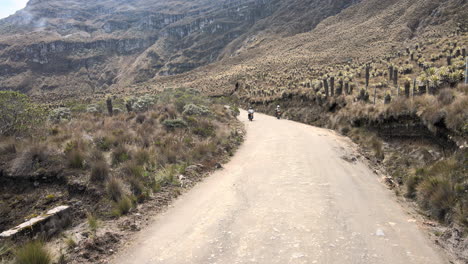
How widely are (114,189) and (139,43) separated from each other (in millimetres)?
181288

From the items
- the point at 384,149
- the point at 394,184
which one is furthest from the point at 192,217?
the point at 384,149

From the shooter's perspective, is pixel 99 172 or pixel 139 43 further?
pixel 139 43

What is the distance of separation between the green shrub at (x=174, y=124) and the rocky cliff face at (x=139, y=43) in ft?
330

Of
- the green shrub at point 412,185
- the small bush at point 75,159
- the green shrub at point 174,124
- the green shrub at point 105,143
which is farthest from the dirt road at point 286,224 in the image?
the green shrub at point 174,124

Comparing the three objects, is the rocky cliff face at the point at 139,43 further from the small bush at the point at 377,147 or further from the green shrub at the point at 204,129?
the small bush at the point at 377,147

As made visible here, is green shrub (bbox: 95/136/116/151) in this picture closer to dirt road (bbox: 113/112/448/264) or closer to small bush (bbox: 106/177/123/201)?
small bush (bbox: 106/177/123/201)

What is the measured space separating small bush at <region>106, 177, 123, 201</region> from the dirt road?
4.66 ft

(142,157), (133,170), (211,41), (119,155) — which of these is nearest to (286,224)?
(133,170)

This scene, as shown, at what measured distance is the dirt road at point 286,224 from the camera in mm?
4934

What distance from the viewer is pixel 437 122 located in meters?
9.40

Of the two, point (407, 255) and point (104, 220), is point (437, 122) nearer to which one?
point (407, 255)

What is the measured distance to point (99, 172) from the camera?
7.90m

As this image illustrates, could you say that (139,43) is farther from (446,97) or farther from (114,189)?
(446,97)

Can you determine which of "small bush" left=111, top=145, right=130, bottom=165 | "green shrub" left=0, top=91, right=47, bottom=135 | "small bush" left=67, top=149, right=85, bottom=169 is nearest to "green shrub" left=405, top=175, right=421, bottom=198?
"small bush" left=111, top=145, right=130, bottom=165
